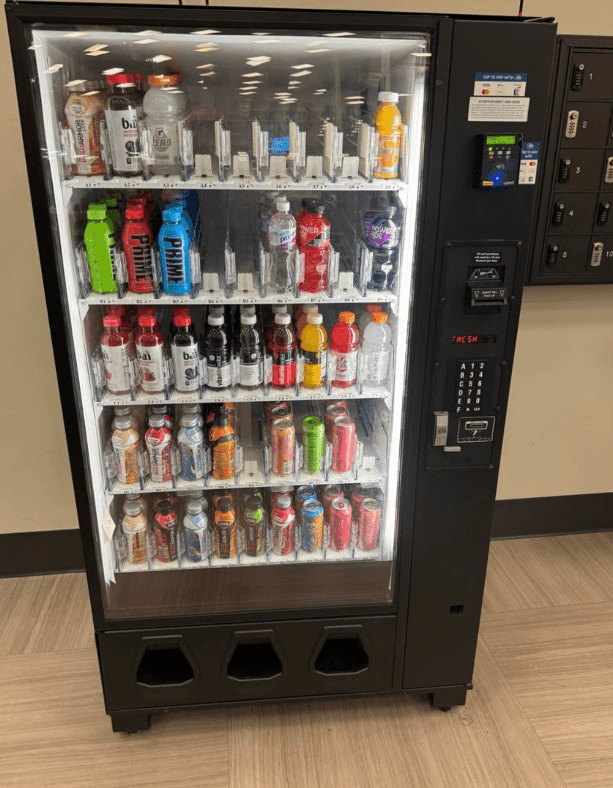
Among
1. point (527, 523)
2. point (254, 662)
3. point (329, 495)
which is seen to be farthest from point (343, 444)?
point (527, 523)

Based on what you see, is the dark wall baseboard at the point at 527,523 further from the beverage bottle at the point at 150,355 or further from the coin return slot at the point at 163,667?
the beverage bottle at the point at 150,355

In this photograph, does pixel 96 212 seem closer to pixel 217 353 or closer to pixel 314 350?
pixel 217 353

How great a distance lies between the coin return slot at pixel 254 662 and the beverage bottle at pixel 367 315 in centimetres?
103

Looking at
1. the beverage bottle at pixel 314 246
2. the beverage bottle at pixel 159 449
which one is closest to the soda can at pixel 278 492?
the beverage bottle at pixel 159 449

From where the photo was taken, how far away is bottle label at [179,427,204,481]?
2.01 metres

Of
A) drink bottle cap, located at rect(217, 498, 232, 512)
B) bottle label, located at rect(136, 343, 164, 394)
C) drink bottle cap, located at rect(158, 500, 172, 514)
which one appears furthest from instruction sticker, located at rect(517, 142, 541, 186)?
drink bottle cap, located at rect(158, 500, 172, 514)

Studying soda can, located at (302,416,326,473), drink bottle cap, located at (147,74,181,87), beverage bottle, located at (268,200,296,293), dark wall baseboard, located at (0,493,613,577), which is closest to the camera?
drink bottle cap, located at (147,74,181,87)

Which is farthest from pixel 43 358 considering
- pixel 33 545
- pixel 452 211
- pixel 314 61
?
pixel 452 211

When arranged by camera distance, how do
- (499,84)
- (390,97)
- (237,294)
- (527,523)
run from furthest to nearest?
(527,523)
(237,294)
(390,97)
(499,84)

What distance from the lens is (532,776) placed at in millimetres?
2078

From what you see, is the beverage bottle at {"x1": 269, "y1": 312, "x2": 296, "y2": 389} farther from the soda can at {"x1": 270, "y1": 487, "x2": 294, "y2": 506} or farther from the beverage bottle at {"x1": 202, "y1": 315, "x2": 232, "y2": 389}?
the soda can at {"x1": 270, "y1": 487, "x2": 294, "y2": 506}

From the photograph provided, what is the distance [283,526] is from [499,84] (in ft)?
4.54

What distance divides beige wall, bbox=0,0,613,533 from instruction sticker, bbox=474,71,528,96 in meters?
0.88

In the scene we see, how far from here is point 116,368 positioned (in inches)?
74.6
